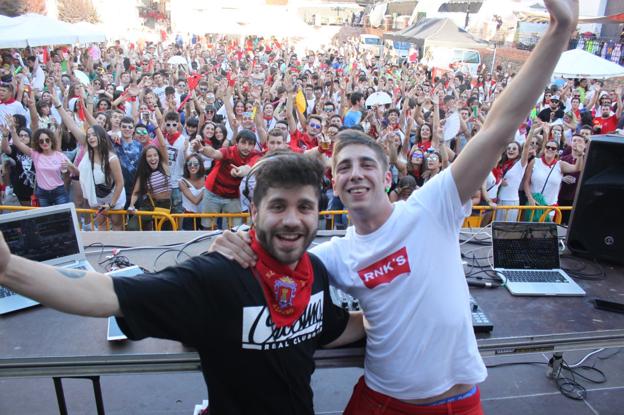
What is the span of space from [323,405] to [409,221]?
2378mm

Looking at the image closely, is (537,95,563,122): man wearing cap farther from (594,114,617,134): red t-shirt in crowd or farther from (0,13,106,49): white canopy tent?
(0,13,106,49): white canopy tent

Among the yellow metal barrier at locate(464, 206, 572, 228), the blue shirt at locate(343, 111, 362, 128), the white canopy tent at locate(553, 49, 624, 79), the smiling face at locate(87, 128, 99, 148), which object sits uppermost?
the white canopy tent at locate(553, 49, 624, 79)

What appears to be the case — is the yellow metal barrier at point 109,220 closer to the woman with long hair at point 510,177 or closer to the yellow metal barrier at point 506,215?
the yellow metal barrier at point 506,215

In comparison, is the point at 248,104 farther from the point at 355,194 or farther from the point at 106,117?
the point at 355,194

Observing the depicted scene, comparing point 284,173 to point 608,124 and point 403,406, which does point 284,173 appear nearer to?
point 403,406

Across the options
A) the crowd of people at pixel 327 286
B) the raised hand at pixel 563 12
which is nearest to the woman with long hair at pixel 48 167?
the crowd of people at pixel 327 286

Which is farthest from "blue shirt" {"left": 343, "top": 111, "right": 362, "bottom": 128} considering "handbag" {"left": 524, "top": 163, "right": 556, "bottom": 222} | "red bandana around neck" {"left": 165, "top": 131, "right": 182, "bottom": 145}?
"handbag" {"left": 524, "top": 163, "right": 556, "bottom": 222}

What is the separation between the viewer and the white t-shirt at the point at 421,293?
195 cm

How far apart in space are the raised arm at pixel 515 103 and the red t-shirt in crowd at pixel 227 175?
4.28 m

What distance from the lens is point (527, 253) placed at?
3.46 meters

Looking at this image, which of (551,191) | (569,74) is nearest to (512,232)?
(551,191)

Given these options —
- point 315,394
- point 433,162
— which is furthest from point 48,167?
point 433,162

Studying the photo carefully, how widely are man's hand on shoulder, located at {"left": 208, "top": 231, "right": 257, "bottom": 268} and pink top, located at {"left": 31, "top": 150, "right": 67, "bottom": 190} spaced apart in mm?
5291

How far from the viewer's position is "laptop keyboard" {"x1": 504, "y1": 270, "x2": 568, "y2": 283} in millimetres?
3242
